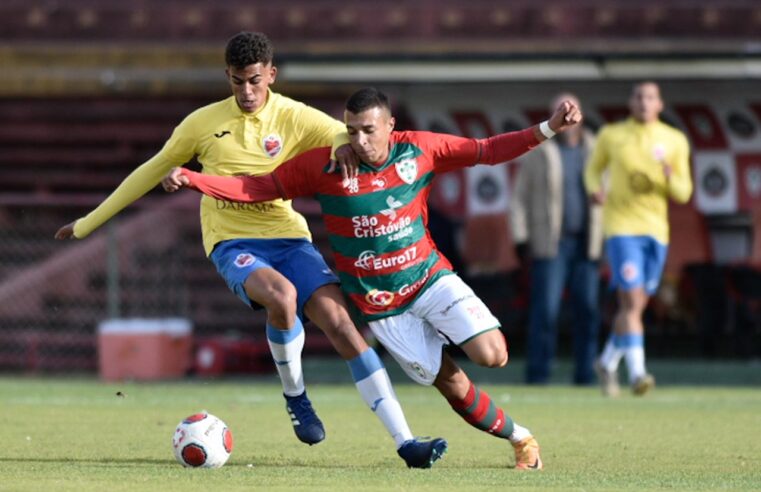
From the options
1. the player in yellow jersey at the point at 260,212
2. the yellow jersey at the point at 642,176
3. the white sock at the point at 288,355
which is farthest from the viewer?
the yellow jersey at the point at 642,176

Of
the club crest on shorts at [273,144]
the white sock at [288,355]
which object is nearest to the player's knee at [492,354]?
the white sock at [288,355]

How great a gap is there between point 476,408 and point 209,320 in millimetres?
9768

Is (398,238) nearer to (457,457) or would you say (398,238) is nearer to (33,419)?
(457,457)

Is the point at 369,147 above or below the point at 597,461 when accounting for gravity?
above

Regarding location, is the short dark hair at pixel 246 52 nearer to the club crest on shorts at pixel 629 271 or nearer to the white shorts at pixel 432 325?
the white shorts at pixel 432 325

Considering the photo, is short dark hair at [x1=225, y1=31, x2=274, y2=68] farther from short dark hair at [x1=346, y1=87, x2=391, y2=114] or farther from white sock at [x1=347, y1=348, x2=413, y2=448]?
white sock at [x1=347, y1=348, x2=413, y2=448]

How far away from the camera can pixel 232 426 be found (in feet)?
38.1

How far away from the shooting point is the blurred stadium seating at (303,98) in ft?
60.1

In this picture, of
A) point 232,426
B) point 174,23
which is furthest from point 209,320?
point 232,426

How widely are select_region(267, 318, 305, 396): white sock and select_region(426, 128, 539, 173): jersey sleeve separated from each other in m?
1.28

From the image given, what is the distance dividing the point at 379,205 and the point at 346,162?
270mm

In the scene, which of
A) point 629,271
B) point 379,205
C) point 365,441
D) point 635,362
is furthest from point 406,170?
point 635,362

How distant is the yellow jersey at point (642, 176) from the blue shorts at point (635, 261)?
6 centimetres

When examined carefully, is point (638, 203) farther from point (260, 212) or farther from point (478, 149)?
point (478, 149)
